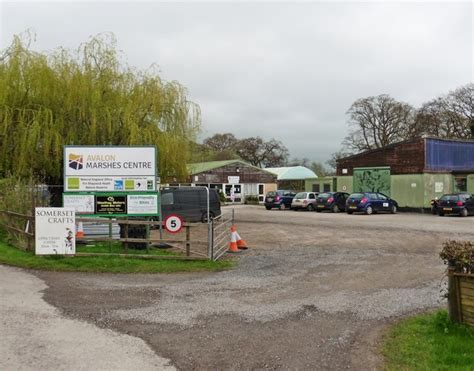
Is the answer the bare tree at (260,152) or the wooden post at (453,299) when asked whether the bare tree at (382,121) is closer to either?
the bare tree at (260,152)

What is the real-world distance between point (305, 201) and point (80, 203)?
79.3 ft

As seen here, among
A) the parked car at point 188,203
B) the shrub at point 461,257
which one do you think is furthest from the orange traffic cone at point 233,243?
the parked car at point 188,203

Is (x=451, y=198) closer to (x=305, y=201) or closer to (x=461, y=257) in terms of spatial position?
(x=305, y=201)

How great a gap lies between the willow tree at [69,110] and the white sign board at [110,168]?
3.37 meters

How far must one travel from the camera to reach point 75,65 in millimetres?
17344

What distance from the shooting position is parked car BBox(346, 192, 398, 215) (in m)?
29.9

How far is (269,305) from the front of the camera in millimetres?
7348

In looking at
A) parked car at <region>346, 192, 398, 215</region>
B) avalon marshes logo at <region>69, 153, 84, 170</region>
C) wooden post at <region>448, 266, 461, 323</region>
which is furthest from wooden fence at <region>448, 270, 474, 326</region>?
parked car at <region>346, 192, 398, 215</region>

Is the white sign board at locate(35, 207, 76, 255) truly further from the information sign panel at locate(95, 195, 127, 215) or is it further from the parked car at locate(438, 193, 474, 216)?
the parked car at locate(438, 193, 474, 216)

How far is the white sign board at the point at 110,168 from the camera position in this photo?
500 inches

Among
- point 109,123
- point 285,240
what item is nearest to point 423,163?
point 285,240

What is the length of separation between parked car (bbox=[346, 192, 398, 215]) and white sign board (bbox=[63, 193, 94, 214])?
20.5m

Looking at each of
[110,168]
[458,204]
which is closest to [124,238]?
[110,168]

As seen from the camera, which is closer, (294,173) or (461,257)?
(461,257)
